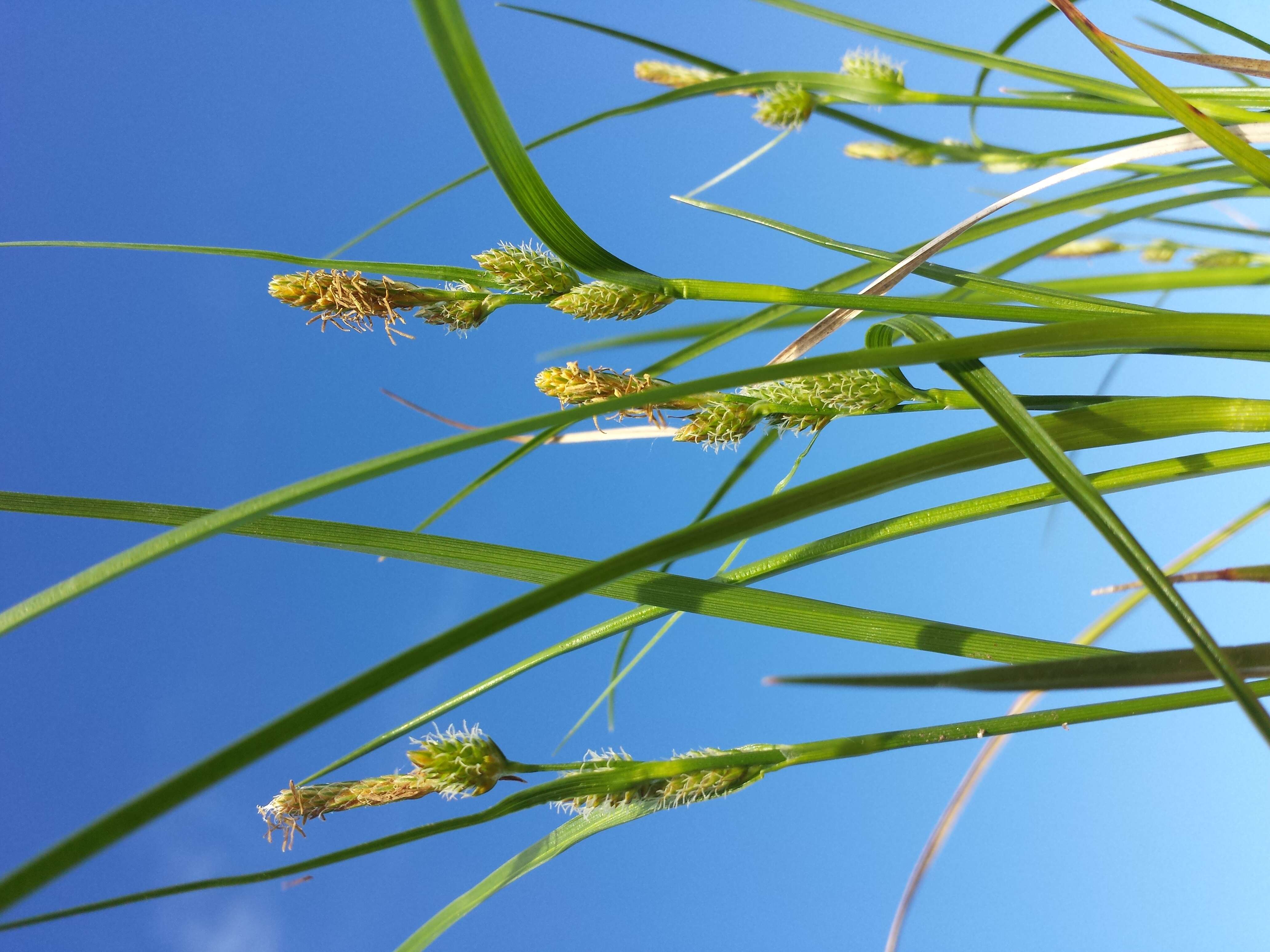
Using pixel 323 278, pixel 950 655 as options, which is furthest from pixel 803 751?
pixel 323 278

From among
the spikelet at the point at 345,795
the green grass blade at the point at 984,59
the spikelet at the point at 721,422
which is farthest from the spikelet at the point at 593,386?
the green grass blade at the point at 984,59

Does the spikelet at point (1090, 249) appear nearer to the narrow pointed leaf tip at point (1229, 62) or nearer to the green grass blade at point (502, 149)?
the narrow pointed leaf tip at point (1229, 62)

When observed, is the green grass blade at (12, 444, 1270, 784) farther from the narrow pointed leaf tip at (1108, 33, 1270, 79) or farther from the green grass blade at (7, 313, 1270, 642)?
the narrow pointed leaf tip at (1108, 33, 1270, 79)

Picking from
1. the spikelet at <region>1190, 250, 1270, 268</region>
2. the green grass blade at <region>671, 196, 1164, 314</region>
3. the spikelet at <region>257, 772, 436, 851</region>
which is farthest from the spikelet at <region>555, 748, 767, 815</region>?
the spikelet at <region>1190, 250, 1270, 268</region>

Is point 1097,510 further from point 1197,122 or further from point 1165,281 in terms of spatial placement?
point 1165,281

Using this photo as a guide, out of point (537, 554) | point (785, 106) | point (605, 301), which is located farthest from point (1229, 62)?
point (537, 554)

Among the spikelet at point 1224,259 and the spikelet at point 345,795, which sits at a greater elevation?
the spikelet at point 1224,259
